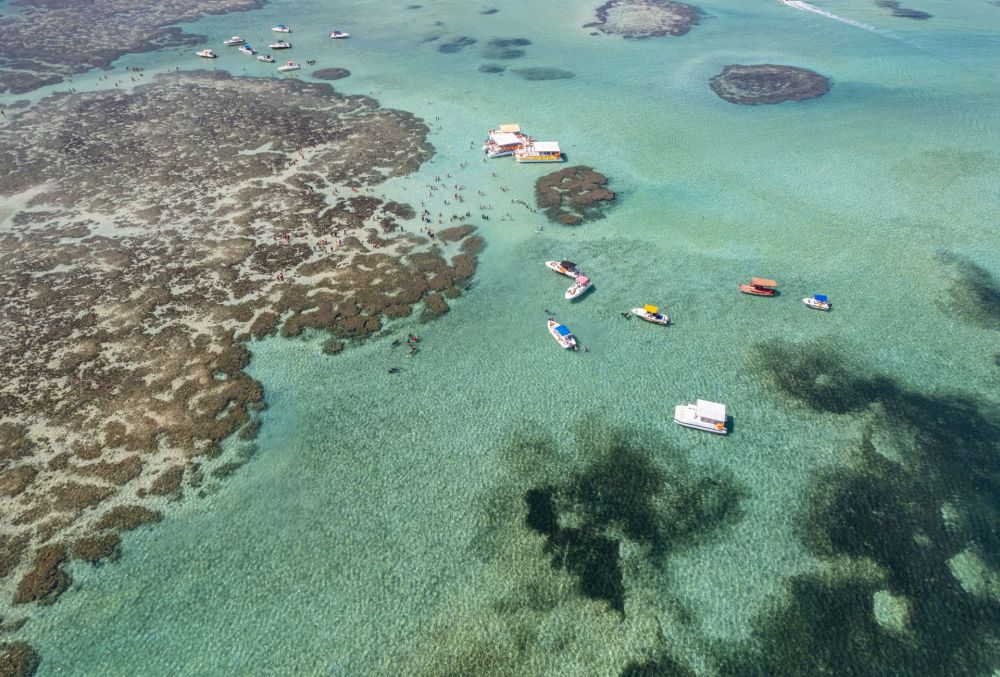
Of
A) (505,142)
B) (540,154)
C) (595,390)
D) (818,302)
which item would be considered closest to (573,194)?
(540,154)

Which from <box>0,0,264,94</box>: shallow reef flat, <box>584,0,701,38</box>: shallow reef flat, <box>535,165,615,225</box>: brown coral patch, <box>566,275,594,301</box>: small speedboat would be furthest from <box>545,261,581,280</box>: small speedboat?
<box>0,0,264,94</box>: shallow reef flat

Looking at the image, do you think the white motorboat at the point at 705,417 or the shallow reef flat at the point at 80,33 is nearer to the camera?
the white motorboat at the point at 705,417

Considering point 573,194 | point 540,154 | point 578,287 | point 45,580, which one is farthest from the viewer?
point 540,154

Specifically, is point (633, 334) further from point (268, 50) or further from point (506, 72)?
point (268, 50)

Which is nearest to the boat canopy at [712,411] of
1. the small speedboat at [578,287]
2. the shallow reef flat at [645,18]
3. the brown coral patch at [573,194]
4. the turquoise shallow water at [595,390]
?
the turquoise shallow water at [595,390]

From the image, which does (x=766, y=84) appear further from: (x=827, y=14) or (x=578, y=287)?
(x=578, y=287)

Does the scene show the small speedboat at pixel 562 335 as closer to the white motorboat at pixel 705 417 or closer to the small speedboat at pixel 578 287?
the small speedboat at pixel 578 287
